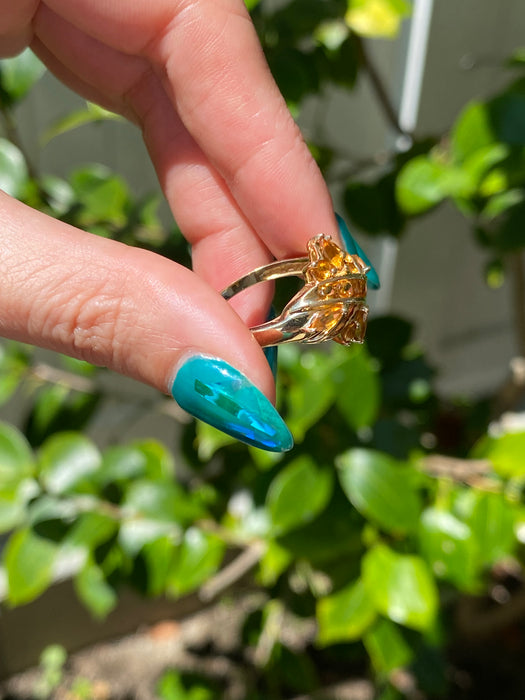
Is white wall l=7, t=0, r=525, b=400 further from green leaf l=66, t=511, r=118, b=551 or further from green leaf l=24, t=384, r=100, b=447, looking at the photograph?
green leaf l=66, t=511, r=118, b=551

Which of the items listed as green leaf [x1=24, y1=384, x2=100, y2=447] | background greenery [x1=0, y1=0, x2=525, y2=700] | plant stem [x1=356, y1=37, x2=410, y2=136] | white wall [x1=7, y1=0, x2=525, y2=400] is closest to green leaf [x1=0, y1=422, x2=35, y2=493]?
background greenery [x1=0, y1=0, x2=525, y2=700]

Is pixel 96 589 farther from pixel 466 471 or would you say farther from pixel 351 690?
pixel 351 690

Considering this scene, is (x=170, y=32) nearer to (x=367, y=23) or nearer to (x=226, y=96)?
(x=226, y=96)

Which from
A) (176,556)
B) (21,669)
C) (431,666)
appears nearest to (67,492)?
(176,556)

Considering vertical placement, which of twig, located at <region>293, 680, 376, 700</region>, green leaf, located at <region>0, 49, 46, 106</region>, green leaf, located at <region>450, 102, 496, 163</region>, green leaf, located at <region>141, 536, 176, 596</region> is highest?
green leaf, located at <region>0, 49, 46, 106</region>

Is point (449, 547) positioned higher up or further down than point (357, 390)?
further down

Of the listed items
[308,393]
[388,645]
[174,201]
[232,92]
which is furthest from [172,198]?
[388,645]

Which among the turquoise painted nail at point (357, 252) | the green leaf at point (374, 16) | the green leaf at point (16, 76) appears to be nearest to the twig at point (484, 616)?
the turquoise painted nail at point (357, 252)
